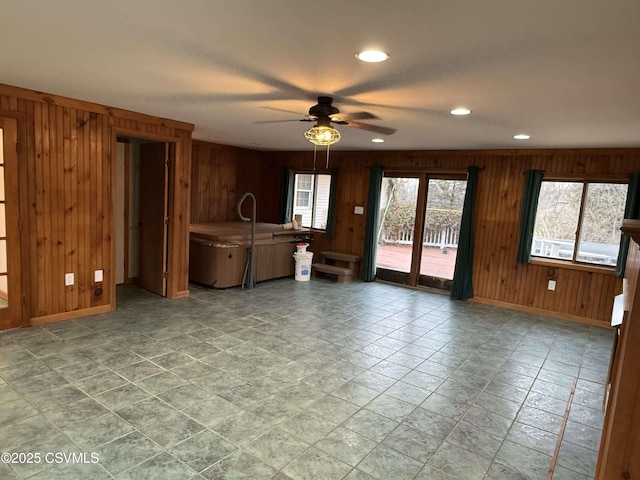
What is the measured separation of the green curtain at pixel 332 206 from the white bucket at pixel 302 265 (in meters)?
0.93

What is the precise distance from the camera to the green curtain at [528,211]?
5.61 m

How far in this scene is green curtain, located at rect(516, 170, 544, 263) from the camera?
18.4 feet

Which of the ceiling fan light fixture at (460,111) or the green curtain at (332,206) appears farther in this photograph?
the green curtain at (332,206)

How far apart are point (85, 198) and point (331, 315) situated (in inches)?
125

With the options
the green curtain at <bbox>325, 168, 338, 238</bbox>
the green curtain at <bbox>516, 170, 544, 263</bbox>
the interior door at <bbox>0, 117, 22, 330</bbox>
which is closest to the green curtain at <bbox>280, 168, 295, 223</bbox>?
the green curtain at <bbox>325, 168, 338, 238</bbox>

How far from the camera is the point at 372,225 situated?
710 cm

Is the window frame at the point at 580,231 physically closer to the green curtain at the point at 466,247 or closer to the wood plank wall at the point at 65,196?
the green curtain at the point at 466,247

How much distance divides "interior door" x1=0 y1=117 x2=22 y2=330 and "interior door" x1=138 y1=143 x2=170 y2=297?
170 cm

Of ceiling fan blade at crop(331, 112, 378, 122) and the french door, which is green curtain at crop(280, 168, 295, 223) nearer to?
the french door

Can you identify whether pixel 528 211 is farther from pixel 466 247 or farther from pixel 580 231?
pixel 466 247

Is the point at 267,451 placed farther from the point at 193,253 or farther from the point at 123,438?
the point at 193,253

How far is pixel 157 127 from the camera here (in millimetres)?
4941

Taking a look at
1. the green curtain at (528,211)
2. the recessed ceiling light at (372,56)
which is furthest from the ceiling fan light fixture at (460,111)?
the green curtain at (528,211)

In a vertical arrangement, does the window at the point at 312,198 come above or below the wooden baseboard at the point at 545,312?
above
